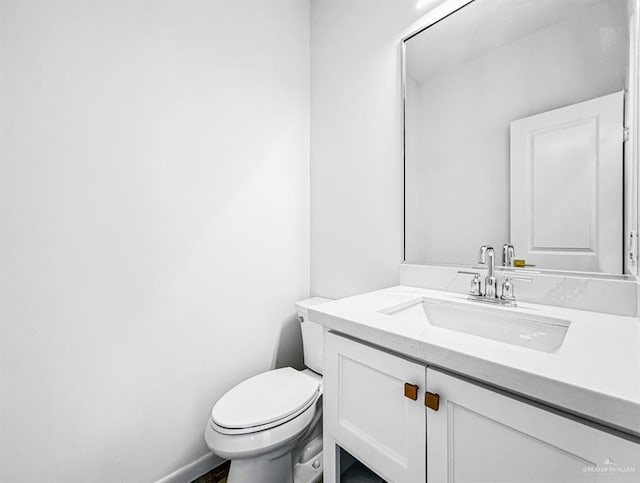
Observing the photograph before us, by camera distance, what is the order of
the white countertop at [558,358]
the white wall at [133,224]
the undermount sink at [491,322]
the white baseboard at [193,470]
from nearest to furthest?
1. the white countertop at [558,358]
2. the undermount sink at [491,322]
3. the white wall at [133,224]
4. the white baseboard at [193,470]

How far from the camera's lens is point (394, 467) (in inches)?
28.1

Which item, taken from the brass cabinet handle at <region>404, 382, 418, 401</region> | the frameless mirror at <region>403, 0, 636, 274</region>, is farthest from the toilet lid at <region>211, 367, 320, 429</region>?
the frameless mirror at <region>403, 0, 636, 274</region>

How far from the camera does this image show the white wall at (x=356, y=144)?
1344 millimetres

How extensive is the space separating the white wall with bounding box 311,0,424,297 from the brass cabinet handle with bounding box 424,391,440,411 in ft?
2.40

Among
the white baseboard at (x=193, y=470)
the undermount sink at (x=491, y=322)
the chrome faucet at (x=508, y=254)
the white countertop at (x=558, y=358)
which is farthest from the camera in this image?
the white baseboard at (x=193, y=470)

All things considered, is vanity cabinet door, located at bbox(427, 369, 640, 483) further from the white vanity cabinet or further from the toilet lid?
the toilet lid

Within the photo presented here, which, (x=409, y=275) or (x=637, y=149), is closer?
(x=637, y=149)

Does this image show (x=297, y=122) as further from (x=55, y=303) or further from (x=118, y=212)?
(x=55, y=303)

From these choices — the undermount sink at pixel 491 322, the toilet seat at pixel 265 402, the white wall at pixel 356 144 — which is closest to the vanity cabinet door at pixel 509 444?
the undermount sink at pixel 491 322

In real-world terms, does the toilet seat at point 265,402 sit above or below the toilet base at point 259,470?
above

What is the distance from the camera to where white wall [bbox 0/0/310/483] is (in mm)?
903

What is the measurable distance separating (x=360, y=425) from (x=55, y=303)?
104 cm

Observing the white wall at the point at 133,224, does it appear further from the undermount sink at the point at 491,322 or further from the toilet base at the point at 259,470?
the undermount sink at the point at 491,322

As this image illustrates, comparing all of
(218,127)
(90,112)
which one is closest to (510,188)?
(218,127)
